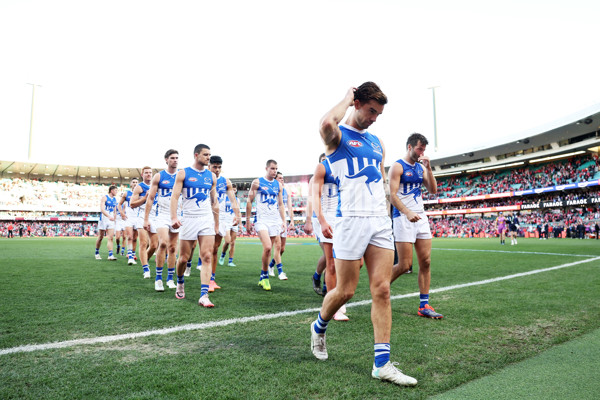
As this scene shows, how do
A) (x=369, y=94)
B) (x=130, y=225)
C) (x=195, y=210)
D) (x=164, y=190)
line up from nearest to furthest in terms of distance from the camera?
(x=369, y=94) < (x=195, y=210) < (x=164, y=190) < (x=130, y=225)

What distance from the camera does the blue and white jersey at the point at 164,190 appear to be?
771 centimetres

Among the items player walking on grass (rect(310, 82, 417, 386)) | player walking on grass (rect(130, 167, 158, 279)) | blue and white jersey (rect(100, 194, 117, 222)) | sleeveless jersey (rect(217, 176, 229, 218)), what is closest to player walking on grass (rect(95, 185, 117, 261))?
blue and white jersey (rect(100, 194, 117, 222))

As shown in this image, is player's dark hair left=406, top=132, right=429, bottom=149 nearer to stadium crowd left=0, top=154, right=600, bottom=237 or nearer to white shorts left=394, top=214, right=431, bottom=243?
white shorts left=394, top=214, right=431, bottom=243

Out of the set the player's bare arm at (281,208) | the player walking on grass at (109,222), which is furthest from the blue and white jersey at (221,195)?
the player walking on grass at (109,222)

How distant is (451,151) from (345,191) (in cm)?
5620

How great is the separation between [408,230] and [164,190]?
5166 millimetres

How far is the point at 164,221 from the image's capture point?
761cm

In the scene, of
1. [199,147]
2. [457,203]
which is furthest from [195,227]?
[457,203]

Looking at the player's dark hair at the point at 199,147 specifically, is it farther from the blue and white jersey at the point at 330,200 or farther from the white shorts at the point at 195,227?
the blue and white jersey at the point at 330,200

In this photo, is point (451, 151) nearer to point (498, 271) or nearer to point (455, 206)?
point (455, 206)

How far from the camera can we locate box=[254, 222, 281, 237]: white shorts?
8.04 meters

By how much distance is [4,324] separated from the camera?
4.31 meters

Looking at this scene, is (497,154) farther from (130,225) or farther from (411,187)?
(411,187)

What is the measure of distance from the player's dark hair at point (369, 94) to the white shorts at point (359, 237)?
98 cm
